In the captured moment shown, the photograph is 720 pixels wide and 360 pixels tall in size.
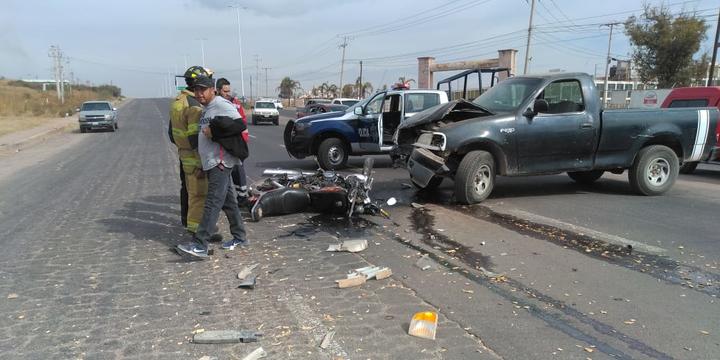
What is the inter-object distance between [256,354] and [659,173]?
8.22m

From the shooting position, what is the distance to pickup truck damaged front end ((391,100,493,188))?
795cm

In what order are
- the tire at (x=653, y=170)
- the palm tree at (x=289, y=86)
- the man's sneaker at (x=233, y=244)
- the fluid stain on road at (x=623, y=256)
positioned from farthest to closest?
the palm tree at (x=289, y=86)
the tire at (x=653, y=170)
the man's sneaker at (x=233, y=244)
the fluid stain on road at (x=623, y=256)

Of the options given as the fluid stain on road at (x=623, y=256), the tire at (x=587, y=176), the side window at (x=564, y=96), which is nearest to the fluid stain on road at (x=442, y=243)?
the fluid stain on road at (x=623, y=256)

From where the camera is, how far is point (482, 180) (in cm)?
820

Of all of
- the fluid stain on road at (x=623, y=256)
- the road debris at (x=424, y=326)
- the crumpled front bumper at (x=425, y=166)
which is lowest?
the fluid stain on road at (x=623, y=256)

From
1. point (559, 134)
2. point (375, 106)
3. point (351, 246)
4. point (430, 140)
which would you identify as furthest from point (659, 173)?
point (375, 106)

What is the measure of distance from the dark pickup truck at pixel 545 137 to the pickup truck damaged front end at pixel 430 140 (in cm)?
2

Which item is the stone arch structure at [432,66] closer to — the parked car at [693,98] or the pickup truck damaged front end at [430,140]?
the parked car at [693,98]

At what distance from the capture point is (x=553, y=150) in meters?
8.41

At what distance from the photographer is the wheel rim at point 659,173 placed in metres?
8.99

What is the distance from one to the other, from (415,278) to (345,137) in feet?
27.4

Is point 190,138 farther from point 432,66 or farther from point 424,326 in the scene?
point 432,66

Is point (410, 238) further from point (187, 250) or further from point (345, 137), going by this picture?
point (345, 137)

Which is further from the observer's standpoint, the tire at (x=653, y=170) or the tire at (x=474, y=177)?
the tire at (x=653, y=170)
